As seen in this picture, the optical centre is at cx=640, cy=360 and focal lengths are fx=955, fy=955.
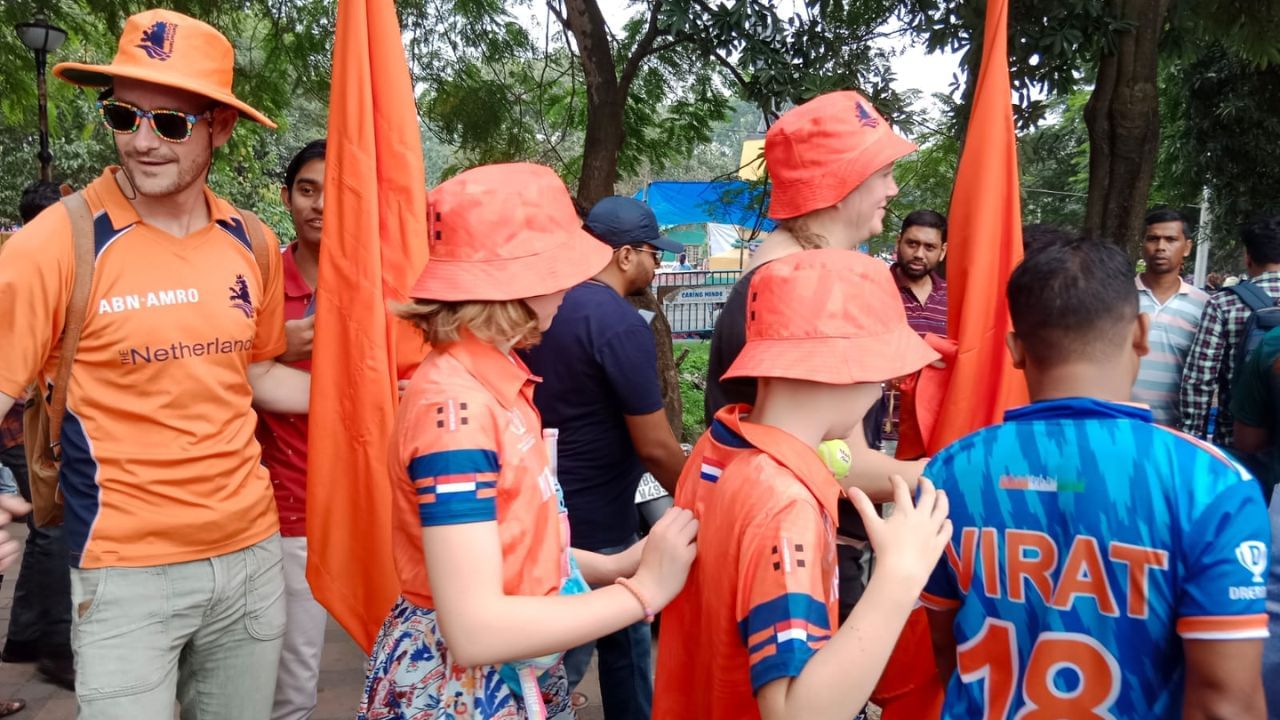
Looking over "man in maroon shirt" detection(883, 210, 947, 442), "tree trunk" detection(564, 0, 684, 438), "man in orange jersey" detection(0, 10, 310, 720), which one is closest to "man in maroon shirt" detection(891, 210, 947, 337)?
"man in maroon shirt" detection(883, 210, 947, 442)

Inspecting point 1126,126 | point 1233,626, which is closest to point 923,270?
point 1126,126

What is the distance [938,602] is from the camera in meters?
1.79

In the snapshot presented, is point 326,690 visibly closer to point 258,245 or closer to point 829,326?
point 258,245

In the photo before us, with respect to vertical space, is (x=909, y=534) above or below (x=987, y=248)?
below

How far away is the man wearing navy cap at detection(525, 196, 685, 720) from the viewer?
2816 millimetres

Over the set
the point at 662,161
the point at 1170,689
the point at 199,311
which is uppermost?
the point at 662,161

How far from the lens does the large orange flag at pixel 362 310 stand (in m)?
2.37

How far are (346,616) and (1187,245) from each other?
4794 mm

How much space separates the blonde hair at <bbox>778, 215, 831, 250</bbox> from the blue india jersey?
37.5 inches

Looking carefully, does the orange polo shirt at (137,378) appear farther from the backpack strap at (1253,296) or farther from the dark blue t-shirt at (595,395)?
the backpack strap at (1253,296)

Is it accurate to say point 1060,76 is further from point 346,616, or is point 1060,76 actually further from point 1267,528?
point 346,616

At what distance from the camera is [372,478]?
2389 millimetres

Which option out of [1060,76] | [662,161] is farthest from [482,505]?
[662,161]

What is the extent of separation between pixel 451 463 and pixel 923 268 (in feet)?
14.2
